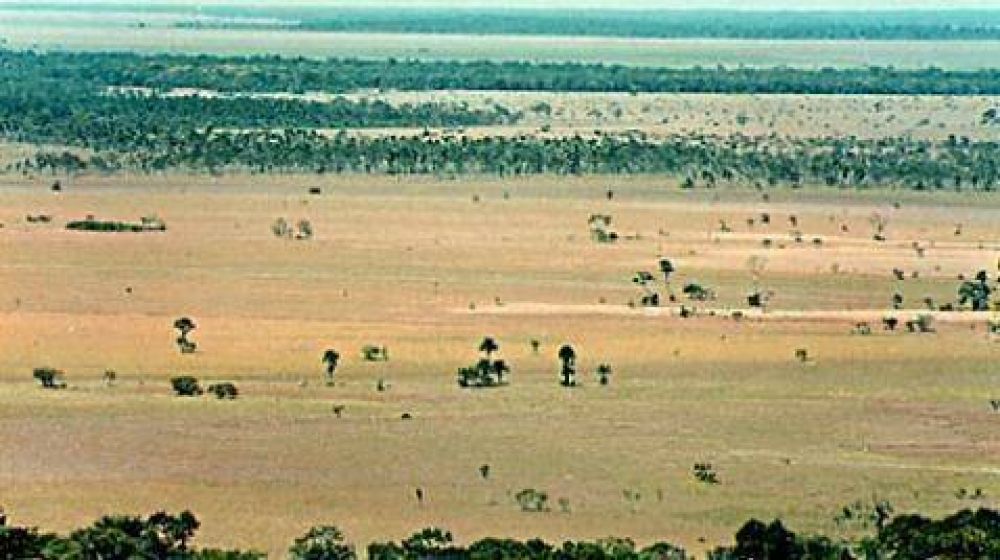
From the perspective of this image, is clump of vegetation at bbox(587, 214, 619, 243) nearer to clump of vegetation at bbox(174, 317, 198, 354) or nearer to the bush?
clump of vegetation at bbox(174, 317, 198, 354)

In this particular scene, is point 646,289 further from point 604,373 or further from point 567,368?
point 567,368

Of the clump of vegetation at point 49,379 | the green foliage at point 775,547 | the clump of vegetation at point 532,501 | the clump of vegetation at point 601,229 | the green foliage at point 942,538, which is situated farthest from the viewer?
the clump of vegetation at point 601,229

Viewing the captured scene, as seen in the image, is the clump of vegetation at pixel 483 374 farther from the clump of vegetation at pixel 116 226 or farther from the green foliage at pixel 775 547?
the clump of vegetation at pixel 116 226

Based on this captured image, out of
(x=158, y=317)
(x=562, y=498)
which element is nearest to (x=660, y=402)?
(x=562, y=498)

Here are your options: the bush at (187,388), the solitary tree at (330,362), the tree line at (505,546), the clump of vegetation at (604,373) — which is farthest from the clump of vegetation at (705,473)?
the bush at (187,388)

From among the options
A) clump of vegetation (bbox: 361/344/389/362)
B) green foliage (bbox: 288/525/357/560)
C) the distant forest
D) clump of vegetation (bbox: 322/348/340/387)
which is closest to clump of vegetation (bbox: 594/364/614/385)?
clump of vegetation (bbox: 361/344/389/362)

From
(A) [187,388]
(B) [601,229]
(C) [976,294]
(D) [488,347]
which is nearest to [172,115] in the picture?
(B) [601,229]
